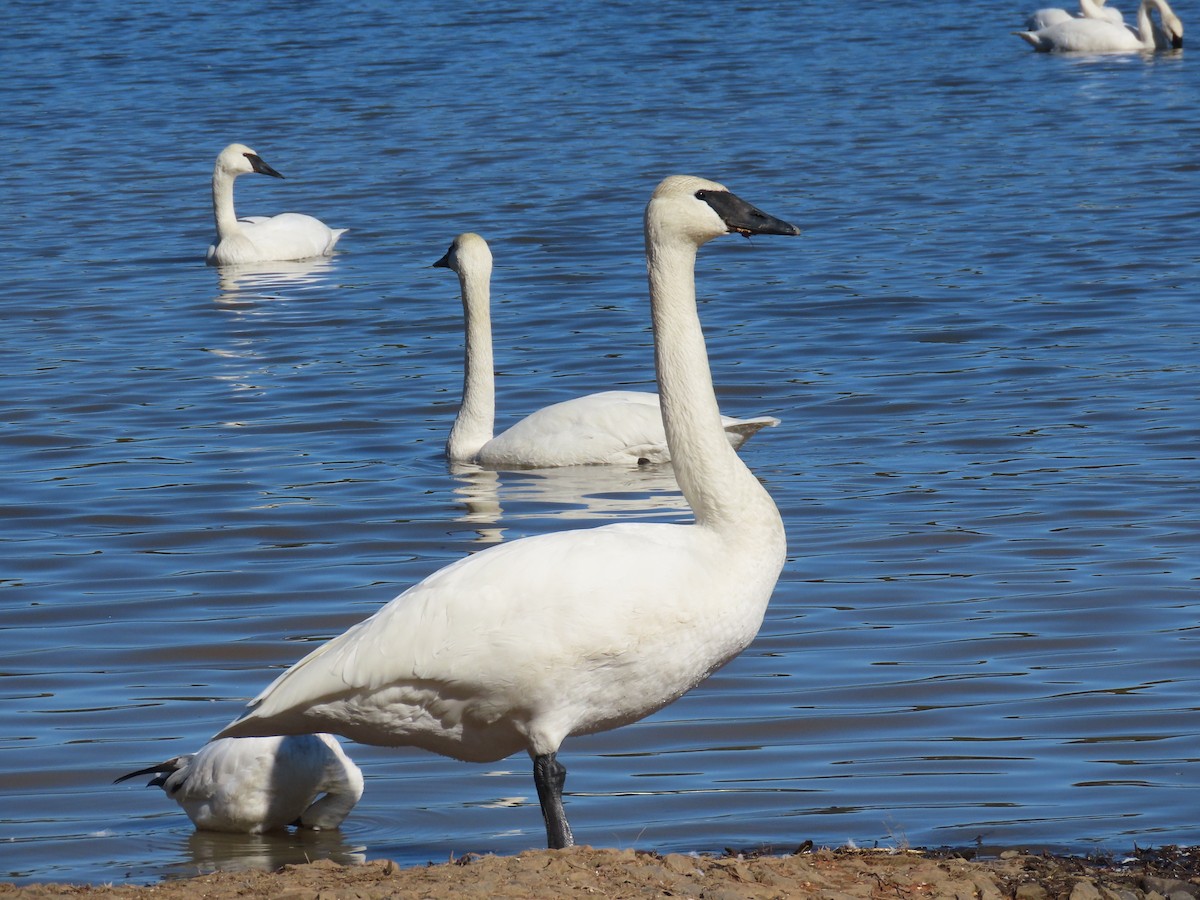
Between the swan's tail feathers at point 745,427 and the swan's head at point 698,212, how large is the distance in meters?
4.50

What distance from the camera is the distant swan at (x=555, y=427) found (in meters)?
10.2

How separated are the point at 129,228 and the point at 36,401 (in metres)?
Answer: 6.89

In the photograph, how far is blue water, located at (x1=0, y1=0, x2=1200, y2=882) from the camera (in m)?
6.16

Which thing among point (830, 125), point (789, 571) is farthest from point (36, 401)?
point (830, 125)

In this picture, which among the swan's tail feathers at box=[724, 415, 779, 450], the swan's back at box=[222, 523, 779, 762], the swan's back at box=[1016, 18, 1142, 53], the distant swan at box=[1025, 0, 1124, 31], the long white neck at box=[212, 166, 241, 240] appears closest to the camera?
the swan's back at box=[222, 523, 779, 762]

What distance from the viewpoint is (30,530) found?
30.7 ft

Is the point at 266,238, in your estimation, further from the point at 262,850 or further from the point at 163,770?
the point at 262,850

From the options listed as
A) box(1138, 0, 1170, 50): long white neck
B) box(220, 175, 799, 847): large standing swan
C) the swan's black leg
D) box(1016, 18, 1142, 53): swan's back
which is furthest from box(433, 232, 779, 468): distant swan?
box(1138, 0, 1170, 50): long white neck

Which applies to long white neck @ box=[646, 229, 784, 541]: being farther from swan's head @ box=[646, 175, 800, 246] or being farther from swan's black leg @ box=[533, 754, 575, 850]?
swan's black leg @ box=[533, 754, 575, 850]

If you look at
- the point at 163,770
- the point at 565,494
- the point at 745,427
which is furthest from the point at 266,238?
the point at 163,770

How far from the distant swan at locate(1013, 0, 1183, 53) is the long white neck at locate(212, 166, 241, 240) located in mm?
14008

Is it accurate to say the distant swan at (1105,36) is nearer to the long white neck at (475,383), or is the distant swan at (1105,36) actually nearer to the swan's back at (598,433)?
the long white neck at (475,383)

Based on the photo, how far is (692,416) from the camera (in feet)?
17.4

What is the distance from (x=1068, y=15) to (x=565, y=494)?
20.8 meters
